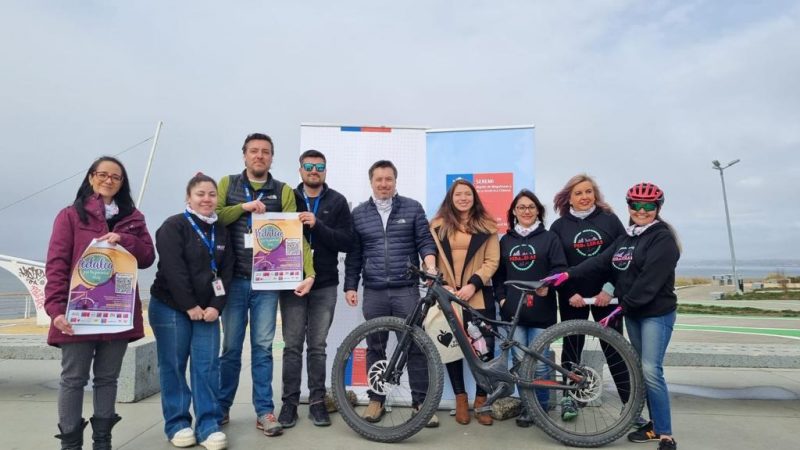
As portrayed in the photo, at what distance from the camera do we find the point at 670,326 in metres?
3.43

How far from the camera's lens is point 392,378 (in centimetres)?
364

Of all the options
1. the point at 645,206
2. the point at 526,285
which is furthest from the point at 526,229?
the point at 645,206

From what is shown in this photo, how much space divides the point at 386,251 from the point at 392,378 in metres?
0.98

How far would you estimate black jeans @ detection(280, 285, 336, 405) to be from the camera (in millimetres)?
3840

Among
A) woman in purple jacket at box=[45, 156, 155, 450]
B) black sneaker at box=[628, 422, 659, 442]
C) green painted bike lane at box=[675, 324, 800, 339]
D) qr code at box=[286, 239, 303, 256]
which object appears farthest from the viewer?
green painted bike lane at box=[675, 324, 800, 339]

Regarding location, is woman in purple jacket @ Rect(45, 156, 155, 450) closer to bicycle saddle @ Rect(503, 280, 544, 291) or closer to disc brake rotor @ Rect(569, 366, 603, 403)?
bicycle saddle @ Rect(503, 280, 544, 291)

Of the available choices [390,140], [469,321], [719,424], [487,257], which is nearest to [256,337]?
[469,321]

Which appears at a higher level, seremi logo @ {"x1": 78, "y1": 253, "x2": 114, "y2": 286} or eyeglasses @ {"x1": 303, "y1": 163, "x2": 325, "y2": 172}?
eyeglasses @ {"x1": 303, "y1": 163, "x2": 325, "y2": 172}

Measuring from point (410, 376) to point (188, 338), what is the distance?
63.9 inches

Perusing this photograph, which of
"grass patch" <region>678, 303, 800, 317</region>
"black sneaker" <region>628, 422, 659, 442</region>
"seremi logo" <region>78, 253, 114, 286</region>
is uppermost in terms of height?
"seremi logo" <region>78, 253, 114, 286</region>

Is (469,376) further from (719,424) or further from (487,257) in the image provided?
(719,424)

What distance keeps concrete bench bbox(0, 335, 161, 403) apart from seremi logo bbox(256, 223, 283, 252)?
1923 mm

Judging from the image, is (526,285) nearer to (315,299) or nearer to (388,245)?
(388,245)

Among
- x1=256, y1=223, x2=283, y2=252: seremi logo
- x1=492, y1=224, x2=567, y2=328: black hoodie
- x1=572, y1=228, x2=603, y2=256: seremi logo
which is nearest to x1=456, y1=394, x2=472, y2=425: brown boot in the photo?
x1=492, y1=224, x2=567, y2=328: black hoodie
